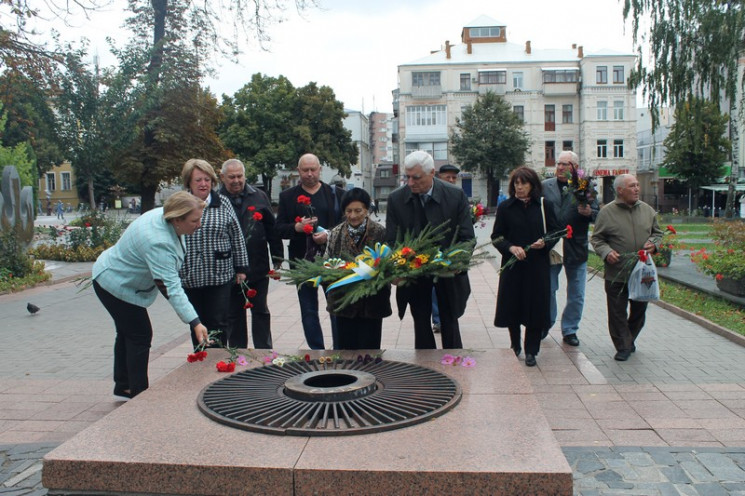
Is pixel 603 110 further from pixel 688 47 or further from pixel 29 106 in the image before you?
pixel 29 106

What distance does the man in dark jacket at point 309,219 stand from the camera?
5.64 meters

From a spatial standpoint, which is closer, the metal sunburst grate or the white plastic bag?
the metal sunburst grate

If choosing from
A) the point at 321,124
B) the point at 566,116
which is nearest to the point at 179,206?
the point at 321,124

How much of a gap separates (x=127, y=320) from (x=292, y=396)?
5.05ft

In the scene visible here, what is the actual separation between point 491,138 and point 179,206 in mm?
45904

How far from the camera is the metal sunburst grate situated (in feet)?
10.0

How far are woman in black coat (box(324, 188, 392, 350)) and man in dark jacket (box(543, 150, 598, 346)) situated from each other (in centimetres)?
222

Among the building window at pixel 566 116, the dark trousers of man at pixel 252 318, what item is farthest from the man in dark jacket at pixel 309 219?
the building window at pixel 566 116

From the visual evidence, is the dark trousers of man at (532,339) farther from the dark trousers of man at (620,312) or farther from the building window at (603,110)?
the building window at (603,110)

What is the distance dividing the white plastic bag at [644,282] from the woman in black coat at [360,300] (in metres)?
2.47

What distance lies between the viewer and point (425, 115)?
55125 millimetres

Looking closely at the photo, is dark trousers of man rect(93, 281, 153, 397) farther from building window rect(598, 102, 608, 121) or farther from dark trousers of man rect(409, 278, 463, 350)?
building window rect(598, 102, 608, 121)

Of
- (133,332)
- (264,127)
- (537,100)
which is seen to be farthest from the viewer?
(537,100)

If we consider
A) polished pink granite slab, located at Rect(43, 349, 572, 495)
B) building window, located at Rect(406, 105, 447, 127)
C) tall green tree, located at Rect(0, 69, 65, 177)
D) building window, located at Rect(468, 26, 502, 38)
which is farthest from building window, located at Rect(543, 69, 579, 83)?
polished pink granite slab, located at Rect(43, 349, 572, 495)
